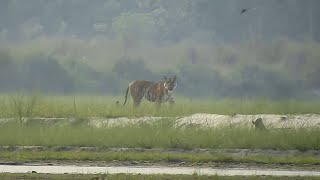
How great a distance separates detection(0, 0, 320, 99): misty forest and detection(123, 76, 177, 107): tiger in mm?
3498

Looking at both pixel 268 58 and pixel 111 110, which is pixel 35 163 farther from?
pixel 268 58

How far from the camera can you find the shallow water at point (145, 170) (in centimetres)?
1661

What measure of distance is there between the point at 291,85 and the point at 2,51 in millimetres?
15025

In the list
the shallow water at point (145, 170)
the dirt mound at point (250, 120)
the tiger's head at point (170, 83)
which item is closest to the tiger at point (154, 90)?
the tiger's head at point (170, 83)

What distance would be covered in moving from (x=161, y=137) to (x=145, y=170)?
240 inches

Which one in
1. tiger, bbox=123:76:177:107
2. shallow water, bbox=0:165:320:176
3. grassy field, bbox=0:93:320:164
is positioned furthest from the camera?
tiger, bbox=123:76:177:107

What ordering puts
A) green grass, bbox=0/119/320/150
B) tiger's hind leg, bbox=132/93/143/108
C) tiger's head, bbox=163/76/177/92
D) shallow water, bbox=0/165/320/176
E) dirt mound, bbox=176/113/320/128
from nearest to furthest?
shallow water, bbox=0/165/320/176 → green grass, bbox=0/119/320/150 → dirt mound, bbox=176/113/320/128 → tiger's head, bbox=163/76/177/92 → tiger's hind leg, bbox=132/93/143/108

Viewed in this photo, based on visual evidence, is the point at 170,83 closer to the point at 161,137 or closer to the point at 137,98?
the point at 137,98

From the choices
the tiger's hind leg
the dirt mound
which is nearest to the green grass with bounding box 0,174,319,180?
the dirt mound

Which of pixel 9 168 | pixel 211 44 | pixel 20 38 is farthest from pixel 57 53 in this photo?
pixel 9 168

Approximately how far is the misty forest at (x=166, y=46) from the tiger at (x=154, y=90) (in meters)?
3.50

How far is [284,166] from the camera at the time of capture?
18875 mm

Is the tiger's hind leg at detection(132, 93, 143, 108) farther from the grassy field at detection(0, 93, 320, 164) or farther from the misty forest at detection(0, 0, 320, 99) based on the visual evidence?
the grassy field at detection(0, 93, 320, 164)

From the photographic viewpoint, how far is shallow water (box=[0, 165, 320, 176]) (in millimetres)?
16609
